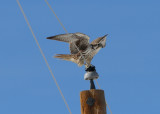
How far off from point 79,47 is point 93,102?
181 centimetres

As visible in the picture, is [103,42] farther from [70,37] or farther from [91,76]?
[91,76]

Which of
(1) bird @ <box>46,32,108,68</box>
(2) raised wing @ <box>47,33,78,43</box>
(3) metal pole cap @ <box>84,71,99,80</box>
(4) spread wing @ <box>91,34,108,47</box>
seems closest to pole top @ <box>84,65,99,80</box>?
(3) metal pole cap @ <box>84,71,99,80</box>

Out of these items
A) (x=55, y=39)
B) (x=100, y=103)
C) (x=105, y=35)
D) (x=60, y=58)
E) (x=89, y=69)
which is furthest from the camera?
(x=105, y=35)

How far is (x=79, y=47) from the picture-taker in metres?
7.97

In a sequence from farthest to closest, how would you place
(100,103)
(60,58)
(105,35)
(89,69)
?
1. (105,35)
2. (60,58)
3. (89,69)
4. (100,103)

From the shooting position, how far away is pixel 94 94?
646 centimetres

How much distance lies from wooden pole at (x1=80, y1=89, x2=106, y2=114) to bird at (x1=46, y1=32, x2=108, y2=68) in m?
0.90

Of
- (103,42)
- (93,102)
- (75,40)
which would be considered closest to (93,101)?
(93,102)

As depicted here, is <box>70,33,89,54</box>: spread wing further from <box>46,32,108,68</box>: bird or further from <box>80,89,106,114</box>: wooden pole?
<box>80,89,106,114</box>: wooden pole

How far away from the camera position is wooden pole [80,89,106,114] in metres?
6.39

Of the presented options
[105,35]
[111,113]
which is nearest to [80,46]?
[105,35]

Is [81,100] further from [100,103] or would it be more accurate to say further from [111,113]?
[111,113]

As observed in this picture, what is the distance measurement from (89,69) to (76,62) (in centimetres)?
60

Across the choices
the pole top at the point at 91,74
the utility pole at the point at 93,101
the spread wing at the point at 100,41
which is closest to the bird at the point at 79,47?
the spread wing at the point at 100,41
